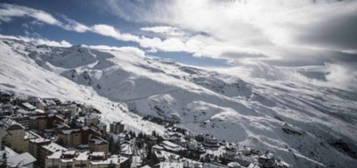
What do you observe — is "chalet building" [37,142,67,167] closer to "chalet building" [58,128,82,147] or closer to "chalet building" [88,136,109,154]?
"chalet building" [88,136,109,154]

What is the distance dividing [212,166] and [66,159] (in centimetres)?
4698

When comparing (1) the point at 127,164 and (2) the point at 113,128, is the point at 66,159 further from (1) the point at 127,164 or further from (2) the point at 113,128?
(2) the point at 113,128

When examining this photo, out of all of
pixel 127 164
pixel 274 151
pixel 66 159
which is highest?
pixel 66 159

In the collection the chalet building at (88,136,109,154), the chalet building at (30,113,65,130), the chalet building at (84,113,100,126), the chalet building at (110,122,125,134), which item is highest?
the chalet building at (30,113,65,130)

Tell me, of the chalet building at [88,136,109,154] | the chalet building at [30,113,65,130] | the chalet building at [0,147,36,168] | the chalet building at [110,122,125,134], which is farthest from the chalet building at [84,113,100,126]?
the chalet building at [0,147,36,168]

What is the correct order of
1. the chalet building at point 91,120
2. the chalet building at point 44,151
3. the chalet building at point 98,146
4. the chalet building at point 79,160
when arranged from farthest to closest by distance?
Result: the chalet building at point 91,120 < the chalet building at point 98,146 < the chalet building at point 44,151 < the chalet building at point 79,160

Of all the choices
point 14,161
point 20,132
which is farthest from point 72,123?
point 14,161

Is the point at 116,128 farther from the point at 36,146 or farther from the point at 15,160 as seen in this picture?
the point at 15,160

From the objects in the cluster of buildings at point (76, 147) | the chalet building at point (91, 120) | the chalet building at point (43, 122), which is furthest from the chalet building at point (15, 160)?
the chalet building at point (91, 120)

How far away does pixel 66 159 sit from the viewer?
5694 centimetres

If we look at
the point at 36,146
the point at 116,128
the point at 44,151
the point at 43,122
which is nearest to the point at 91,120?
the point at 116,128

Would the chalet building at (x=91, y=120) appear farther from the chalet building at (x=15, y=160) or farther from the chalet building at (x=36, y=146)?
the chalet building at (x=15, y=160)

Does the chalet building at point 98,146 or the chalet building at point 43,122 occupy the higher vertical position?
the chalet building at point 43,122

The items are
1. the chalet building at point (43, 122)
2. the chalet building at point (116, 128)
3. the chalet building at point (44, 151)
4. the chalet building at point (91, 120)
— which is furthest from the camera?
the chalet building at point (116, 128)
